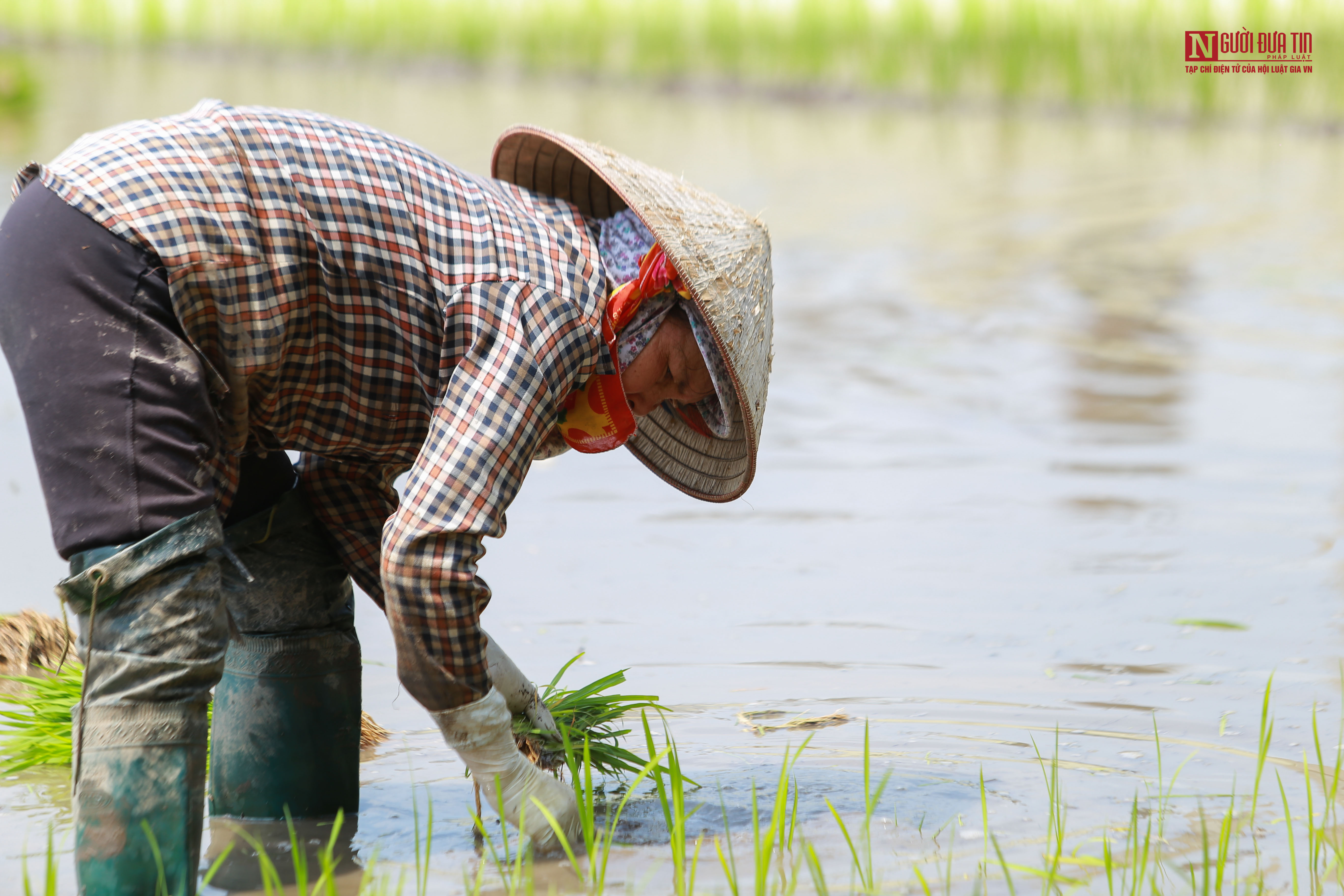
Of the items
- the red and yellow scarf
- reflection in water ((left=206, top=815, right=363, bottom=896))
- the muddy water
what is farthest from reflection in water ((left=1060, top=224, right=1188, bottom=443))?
reflection in water ((left=206, top=815, right=363, bottom=896))

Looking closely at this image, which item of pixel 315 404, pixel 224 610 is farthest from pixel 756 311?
pixel 224 610

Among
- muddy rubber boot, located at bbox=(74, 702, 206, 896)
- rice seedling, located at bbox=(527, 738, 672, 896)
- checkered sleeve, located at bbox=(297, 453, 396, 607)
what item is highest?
checkered sleeve, located at bbox=(297, 453, 396, 607)

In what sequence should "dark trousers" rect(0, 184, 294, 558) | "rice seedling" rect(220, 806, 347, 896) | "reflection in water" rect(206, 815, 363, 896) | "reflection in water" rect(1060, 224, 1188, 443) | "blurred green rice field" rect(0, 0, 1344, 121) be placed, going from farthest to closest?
1. "blurred green rice field" rect(0, 0, 1344, 121)
2. "reflection in water" rect(1060, 224, 1188, 443)
3. "reflection in water" rect(206, 815, 363, 896)
4. "dark trousers" rect(0, 184, 294, 558)
5. "rice seedling" rect(220, 806, 347, 896)

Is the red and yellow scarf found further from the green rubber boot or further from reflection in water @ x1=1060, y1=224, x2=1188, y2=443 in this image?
reflection in water @ x1=1060, y1=224, x2=1188, y2=443

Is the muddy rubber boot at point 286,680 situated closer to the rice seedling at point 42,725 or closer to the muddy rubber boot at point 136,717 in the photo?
the rice seedling at point 42,725

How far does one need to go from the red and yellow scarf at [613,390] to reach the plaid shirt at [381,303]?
0.04 metres

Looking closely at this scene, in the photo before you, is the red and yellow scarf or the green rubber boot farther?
the green rubber boot

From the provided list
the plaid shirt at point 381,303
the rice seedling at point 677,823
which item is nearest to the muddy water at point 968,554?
the rice seedling at point 677,823

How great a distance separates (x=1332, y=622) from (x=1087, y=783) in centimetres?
143

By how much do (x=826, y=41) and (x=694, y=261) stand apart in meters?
16.8

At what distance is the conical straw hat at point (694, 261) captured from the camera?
241 centimetres

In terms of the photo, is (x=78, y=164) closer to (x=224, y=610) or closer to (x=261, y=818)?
(x=224, y=610)

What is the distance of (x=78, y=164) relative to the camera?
219 centimetres

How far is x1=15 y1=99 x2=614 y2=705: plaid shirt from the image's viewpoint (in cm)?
219
